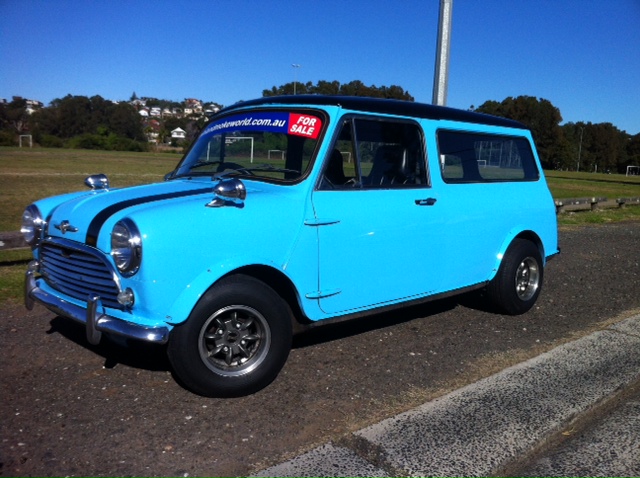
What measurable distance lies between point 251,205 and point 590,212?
52.5 feet

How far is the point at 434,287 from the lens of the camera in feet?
16.1

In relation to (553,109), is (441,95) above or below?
below

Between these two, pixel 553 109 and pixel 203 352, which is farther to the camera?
pixel 553 109

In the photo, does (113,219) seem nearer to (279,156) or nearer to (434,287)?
(279,156)

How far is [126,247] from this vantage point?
3285 mm

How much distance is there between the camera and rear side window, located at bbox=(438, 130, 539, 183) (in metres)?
5.04

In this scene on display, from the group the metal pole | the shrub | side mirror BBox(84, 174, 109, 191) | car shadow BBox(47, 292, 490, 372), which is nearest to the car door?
car shadow BBox(47, 292, 490, 372)

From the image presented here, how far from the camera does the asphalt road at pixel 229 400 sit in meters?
3.02

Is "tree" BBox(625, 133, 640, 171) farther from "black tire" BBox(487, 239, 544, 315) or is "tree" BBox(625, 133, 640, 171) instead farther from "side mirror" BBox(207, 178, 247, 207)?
"side mirror" BBox(207, 178, 247, 207)

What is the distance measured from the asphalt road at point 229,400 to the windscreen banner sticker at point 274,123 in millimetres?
1717

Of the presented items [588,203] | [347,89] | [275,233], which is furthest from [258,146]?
[347,89]

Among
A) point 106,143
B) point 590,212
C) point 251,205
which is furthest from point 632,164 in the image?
point 251,205

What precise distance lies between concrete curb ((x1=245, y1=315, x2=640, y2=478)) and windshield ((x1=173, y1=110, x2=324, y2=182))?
1798 mm

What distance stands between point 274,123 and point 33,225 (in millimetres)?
1845
